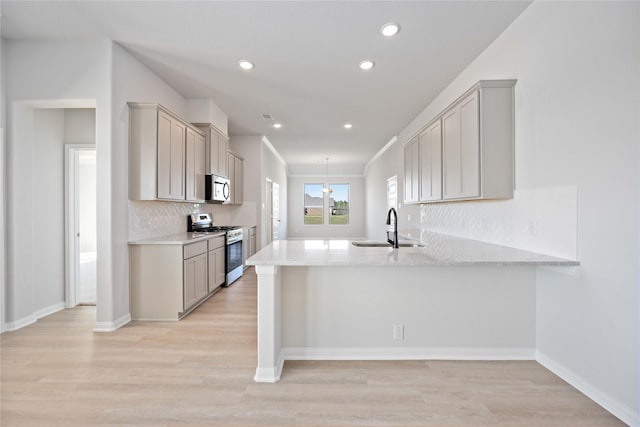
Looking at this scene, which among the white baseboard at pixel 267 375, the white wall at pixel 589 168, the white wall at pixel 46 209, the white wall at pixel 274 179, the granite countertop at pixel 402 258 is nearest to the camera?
the white wall at pixel 589 168

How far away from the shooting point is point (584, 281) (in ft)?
6.77

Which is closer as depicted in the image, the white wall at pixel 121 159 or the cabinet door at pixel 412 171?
the white wall at pixel 121 159

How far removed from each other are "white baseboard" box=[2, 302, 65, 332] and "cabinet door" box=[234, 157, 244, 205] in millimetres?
3408

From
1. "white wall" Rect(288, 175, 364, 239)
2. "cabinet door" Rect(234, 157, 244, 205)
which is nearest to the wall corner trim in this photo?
"white wall" Rect(288, 175, 364, 239)

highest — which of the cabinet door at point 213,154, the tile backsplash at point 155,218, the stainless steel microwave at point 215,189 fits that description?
the cabinet door at point 213,154

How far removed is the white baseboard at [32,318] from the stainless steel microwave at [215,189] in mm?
2267

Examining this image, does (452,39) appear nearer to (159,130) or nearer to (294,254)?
(294,254)

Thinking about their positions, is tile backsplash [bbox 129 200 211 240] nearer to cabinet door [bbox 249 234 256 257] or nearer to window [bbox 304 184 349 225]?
cabinet door [bbox 249 234 256 257]

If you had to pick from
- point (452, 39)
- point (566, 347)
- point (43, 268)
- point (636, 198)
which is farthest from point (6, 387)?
point (452, 39)

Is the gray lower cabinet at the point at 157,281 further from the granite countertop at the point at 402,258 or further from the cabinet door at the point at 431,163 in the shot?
the cabinet door at the point at 431,163

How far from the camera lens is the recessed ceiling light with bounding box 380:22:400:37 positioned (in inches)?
112

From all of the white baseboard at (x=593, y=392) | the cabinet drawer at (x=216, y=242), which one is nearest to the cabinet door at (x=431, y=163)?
the white baseboard at (x=593, y=392)

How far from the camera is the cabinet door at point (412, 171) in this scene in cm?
440

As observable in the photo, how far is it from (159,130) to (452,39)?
10.6ft
